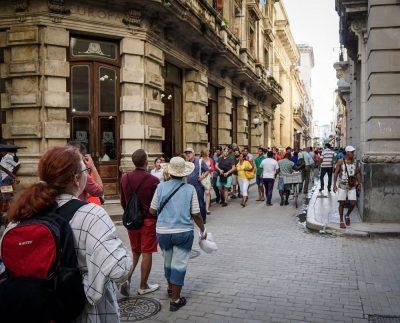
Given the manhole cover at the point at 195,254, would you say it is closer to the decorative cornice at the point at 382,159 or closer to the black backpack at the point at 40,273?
the decorative cornice at the point at 382,159

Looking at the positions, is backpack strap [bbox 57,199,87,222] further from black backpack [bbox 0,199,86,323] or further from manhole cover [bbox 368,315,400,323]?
manhole cover [bbox 368,315,400,323]

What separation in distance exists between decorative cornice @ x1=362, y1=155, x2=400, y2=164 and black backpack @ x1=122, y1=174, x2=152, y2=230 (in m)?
6.42

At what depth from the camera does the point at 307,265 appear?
695cm

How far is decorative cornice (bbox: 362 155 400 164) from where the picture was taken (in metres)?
9.82

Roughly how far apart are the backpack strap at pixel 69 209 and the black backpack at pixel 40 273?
9 cm

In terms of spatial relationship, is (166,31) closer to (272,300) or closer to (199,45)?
(199,45)

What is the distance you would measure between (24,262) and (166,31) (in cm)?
1315

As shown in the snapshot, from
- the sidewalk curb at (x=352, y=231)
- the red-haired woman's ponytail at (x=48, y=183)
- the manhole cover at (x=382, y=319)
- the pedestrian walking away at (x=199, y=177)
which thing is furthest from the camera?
the pedestrian walking away at (x=199, y=177)

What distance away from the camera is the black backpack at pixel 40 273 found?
2.04 metres

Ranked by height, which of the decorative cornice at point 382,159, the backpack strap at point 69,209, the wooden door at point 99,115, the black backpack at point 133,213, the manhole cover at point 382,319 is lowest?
the manhole cover at point 382,319

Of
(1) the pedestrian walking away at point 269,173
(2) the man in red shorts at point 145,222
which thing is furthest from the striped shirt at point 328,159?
(2) the man in red shorts at point 145,222

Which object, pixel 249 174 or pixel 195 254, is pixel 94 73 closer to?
pixel 249 174

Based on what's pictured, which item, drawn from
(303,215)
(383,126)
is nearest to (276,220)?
(303,215)

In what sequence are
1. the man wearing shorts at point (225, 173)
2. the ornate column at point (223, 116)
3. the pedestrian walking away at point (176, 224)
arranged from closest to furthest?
the pedestrian walking away at point (176, 224), the man wearing shorts at point (225, 173), the ornate column at point (223, 116)
